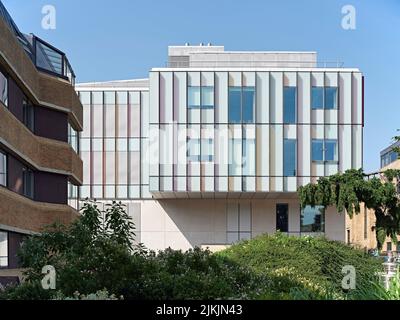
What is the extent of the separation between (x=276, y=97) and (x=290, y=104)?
97cm

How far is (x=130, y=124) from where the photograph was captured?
2398 cm

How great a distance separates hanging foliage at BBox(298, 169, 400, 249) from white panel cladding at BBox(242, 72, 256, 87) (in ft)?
18.7

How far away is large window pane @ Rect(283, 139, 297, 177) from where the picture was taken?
115ft

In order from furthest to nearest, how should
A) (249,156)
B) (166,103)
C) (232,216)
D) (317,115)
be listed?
(232,216) → (249,156) → (317,115) → (166,103)

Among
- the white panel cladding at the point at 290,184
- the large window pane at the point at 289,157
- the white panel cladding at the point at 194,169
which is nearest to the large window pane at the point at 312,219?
the white panel cladding at the point at 290,184

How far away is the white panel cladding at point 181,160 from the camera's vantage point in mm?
31712

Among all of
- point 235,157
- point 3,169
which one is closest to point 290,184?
point 235,157

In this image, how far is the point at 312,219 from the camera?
132ft

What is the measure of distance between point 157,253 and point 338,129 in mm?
25133

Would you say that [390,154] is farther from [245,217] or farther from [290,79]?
[245,217]

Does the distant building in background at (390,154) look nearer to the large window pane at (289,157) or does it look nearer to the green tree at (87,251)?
the large window pane at (289,157)

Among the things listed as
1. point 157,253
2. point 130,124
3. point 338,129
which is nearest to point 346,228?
point 338,129

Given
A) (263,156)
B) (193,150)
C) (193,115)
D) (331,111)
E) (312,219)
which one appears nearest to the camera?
(193,115)
